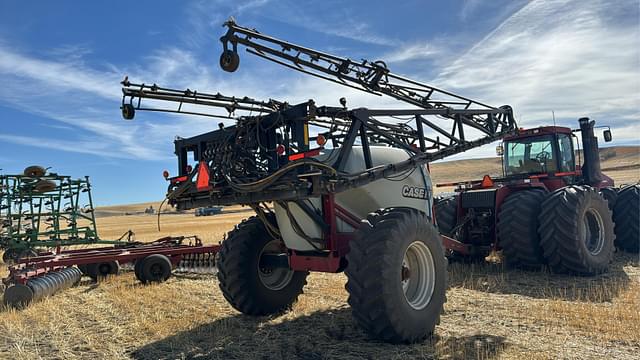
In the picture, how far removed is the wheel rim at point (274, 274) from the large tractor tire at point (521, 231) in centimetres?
396

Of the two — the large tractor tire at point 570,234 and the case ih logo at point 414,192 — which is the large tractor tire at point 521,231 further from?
the case ih logo at point 414,192

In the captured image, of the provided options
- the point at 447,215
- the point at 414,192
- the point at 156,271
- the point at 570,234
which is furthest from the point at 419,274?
the point at 156,271

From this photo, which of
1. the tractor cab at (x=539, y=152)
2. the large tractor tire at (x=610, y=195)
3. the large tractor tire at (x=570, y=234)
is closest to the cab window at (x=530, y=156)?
the tractor cab at (x=539, y=152)

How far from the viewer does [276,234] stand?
6.53 metres

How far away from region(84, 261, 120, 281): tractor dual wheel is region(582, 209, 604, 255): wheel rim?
9.08 meters

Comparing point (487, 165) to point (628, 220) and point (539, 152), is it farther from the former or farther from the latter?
point (539, 152)

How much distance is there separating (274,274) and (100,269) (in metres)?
4.94

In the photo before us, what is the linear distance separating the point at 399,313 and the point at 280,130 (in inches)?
89.5

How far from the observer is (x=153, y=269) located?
946cm

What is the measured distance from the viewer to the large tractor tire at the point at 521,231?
8273mm

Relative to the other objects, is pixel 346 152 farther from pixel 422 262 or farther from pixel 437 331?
pixel 437 331

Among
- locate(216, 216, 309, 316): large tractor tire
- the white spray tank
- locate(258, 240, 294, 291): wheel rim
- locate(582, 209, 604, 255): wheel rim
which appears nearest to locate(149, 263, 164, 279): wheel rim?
locate(216, 216, 309, 316): large tractor tire

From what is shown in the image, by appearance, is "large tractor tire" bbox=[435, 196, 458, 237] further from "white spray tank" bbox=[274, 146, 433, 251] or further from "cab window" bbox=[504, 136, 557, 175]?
"white spray tank" bbox=[274, 146, 433, 251]

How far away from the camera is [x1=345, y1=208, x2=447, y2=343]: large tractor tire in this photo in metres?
4.60
